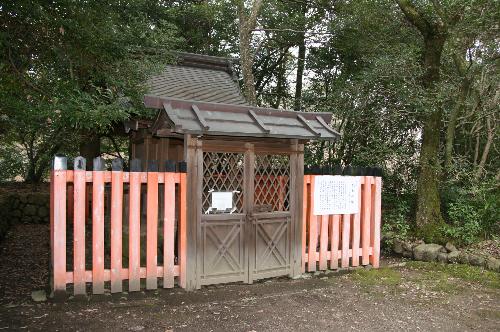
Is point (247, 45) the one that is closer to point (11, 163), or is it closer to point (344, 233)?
point (344, 233)

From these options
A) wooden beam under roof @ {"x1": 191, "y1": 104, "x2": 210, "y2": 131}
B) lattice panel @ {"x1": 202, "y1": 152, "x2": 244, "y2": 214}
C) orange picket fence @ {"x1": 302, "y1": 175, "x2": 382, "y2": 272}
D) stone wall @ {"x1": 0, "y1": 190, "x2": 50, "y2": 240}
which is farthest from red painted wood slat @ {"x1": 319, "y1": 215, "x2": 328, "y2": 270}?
stone wall @ {"x1": 0, "y1": 190, "x2": 50, "y2": 240}

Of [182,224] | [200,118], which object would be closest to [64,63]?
[200,118]

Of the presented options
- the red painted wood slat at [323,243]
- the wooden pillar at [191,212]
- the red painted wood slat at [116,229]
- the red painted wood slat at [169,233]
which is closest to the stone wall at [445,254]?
the red painted wood slat at [323,243]

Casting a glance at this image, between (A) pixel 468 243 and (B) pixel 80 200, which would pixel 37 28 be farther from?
(A) pixel 468 243

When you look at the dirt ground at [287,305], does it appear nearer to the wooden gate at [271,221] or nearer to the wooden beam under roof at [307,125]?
the wooden gate at [271,221]

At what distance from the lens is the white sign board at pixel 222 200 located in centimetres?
573

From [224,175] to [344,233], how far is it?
244cm

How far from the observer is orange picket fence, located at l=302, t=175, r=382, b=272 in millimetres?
6637

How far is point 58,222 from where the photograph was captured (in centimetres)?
487

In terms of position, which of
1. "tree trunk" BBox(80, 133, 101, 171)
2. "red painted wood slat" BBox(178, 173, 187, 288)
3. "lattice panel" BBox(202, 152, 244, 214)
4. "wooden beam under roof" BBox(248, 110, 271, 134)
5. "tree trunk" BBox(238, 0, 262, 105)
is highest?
"tree trunk" BBox(238, 0, 262, 105)

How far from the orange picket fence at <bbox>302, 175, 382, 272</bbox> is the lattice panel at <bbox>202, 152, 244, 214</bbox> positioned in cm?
119

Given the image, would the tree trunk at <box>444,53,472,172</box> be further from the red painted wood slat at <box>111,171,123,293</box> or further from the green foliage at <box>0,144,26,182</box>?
the green foliage at <box>0,144,26,182</box>

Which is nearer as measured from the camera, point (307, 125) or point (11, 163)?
point (307, 125)

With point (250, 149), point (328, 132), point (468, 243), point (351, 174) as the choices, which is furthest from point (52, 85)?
point (468, 243)
